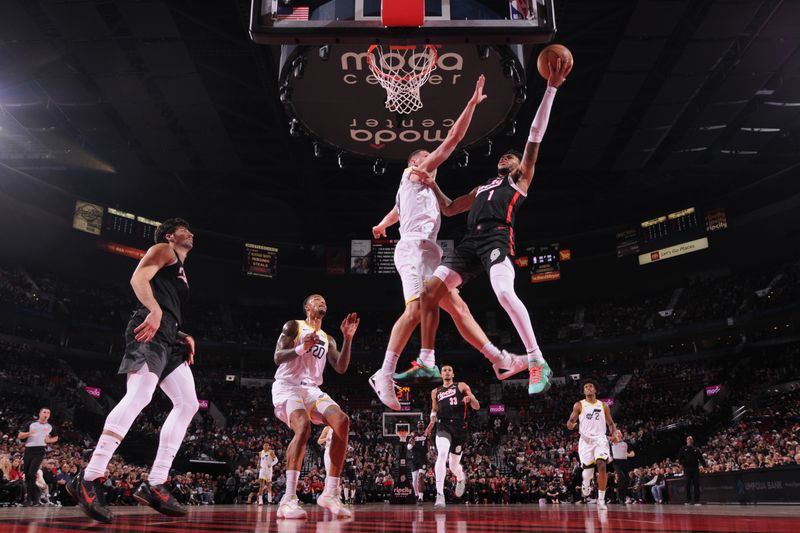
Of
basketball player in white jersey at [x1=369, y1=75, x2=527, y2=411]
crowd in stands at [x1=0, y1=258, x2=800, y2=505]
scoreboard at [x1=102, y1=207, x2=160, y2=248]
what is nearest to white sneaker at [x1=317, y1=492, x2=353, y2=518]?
basketball player in white jersey at [x1=369, y1=75, x2=527, y2=411]

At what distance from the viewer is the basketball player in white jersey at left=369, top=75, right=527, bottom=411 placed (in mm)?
5527

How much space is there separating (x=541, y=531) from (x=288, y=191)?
2490cm

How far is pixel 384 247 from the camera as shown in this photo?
27781mm

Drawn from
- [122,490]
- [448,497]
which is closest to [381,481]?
[448,497]

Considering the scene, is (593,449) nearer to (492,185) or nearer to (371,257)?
(492,185)

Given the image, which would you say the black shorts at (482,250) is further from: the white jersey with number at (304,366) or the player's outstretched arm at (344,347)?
the white jersey with number at (304,366)

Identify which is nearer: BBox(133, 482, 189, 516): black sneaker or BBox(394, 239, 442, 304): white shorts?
BBox(133, 482, 189, 516): black sneaker

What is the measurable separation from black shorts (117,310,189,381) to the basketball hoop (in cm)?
448

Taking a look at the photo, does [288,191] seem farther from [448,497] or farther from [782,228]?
[782,228]

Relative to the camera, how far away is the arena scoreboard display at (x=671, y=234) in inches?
1073

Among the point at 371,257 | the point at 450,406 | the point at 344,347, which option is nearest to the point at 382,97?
the point at 344,347

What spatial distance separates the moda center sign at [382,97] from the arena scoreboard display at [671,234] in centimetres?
2094

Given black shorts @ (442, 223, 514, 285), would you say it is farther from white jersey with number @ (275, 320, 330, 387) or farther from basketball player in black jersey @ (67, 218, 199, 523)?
basketball player in black jersey @ (67, 218, 199, 523)

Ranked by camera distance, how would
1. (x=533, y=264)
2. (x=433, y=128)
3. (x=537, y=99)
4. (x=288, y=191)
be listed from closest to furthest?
(x=433, y=128), (x=537, y=99), (x=288, y=191), (x=533, y=264)
